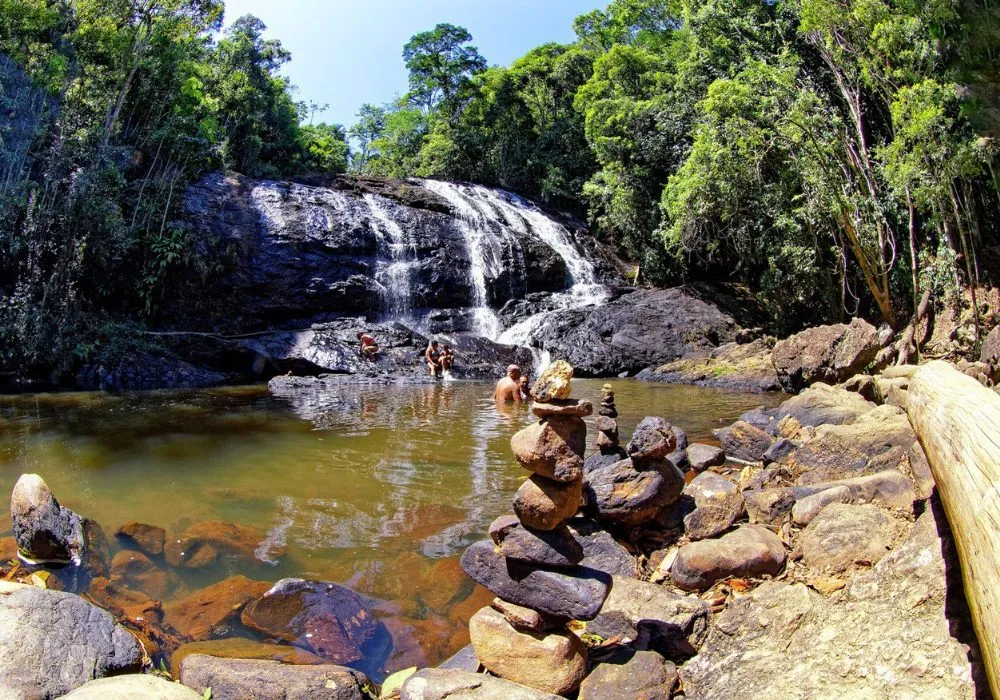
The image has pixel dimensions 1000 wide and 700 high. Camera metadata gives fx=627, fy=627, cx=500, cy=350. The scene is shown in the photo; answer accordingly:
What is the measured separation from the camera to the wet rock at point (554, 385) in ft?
9.68

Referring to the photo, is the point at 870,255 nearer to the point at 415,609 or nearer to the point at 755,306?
the point at 755,306

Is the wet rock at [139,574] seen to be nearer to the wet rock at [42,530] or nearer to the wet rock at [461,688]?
the wet rock at [42,530]

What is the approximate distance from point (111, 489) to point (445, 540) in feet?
11.3

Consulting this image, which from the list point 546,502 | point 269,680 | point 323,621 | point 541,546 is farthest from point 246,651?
point 546,502

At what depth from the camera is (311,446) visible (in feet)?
25.0

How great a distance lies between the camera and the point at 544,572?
2971 millimetres

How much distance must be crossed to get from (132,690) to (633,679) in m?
2.03

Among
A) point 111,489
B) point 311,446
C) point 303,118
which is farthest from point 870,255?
point 303,118

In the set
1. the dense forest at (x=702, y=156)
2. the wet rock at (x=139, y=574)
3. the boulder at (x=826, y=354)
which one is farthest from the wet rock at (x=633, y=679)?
the boulder at (x=826, y=354)

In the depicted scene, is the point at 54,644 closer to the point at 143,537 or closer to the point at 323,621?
the point at 323,621

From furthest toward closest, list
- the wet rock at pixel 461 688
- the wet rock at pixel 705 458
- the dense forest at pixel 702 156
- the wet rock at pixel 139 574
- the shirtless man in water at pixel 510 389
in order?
1. the dense forest at pixel 702 156
2. the shirtless man in water at pixel 510 389
3. the wet rock at pixel 705 458
4. the wet rock at pixel 139 574
5. the wet rock at pixel 461 688

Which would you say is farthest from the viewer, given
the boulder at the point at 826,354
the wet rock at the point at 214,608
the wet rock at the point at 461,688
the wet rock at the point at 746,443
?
the boulder at the point at 826,354

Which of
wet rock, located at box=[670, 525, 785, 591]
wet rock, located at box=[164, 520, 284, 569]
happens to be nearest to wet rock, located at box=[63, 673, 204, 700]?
wet rock, located at box=[164, 520, 284, 569]

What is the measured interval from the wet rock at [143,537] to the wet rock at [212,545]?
0.07 m
